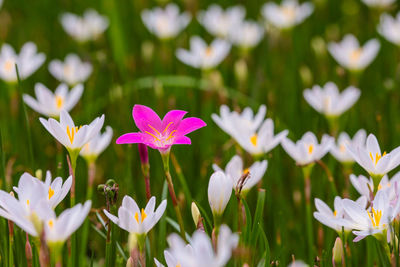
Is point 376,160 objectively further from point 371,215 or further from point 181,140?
point 181,140

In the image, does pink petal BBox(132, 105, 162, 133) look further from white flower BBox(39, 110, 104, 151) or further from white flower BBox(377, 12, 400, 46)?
white flower BBox(377, 12, 400, 46)

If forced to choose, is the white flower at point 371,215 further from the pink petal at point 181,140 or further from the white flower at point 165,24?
the white flower at point 165,24

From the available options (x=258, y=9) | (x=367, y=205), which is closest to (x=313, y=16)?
(x=258, y=9)

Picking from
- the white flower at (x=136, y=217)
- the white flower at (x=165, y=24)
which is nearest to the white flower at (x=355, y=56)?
the white flower at (x=165, y=24)

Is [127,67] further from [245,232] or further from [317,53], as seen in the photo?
[245,232]

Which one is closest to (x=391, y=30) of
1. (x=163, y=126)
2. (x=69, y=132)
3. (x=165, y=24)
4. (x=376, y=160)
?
(x=165, y=24)

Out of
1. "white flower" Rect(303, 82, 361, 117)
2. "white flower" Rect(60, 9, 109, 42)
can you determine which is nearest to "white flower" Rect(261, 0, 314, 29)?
"white flower" Rect(60, 9, 109, 42)

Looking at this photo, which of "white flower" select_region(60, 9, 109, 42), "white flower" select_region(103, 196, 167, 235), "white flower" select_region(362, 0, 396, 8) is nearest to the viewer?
"white flower" select_region(103, 196, 167, 235)
